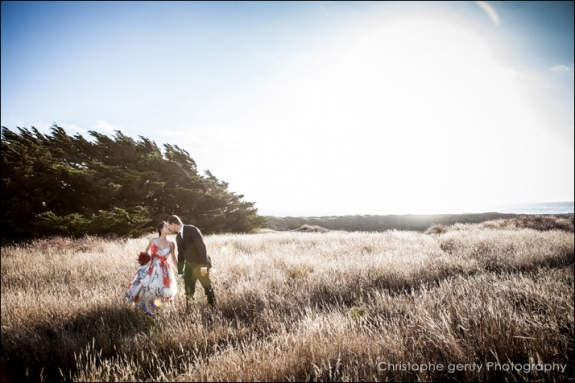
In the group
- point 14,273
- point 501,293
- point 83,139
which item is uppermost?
point 83,139

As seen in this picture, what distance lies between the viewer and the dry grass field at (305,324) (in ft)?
6.98

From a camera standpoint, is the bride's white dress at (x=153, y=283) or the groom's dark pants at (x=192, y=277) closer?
the bride's white dress at (x=153, y=283)

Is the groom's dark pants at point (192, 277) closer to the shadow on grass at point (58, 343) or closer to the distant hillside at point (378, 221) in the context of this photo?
the shadow on grass at point (58, 343)

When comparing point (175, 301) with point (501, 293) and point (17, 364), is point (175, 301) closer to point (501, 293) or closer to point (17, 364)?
point (17, 364)

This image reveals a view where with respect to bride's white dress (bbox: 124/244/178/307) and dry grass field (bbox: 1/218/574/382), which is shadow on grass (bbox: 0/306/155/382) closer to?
dry grass field (bbox: 1/218/574/382)

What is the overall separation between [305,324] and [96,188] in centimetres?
1539

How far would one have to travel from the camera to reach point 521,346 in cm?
227

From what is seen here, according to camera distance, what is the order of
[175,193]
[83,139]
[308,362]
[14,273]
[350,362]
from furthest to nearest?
[175,193] → [83,139] → [14,273] → [308,362] → [350,362]

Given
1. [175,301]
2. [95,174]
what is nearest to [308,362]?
[175,301]

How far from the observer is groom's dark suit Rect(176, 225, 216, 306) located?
4.80 metres

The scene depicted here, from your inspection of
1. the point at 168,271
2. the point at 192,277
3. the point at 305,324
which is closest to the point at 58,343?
the point at 168,271

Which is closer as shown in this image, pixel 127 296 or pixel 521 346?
pixel 521 346

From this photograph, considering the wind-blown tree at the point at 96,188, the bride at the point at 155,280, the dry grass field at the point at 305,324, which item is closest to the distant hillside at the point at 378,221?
the wind-blown tree at the point at 96,188

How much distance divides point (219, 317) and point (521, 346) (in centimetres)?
379
